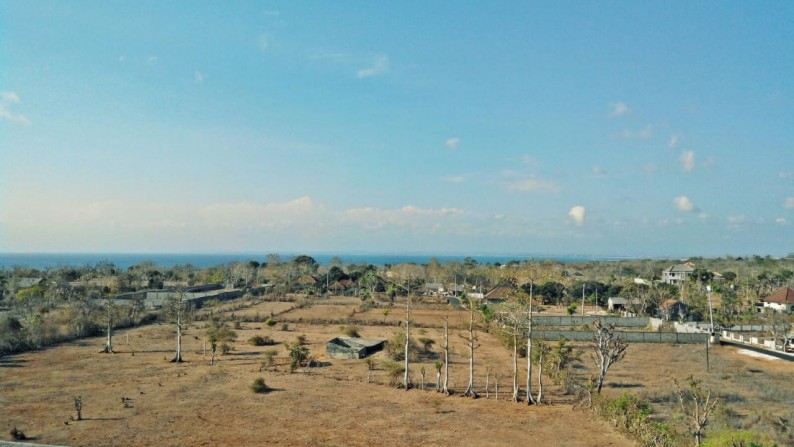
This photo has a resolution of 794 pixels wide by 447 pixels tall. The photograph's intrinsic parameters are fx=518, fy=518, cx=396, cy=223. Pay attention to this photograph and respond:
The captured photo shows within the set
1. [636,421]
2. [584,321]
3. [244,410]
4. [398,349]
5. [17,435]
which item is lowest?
[244,410]

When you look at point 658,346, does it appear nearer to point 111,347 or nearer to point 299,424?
point 299,424

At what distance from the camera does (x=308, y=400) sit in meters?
22.0

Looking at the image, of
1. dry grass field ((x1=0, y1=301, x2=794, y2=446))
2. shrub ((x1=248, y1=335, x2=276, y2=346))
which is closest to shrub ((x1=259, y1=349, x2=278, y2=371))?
dry grass field ((x1=0, y1=301, x2=794, y2=446))

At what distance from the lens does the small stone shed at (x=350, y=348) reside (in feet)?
105

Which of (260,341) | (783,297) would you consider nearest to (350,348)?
(260,341)

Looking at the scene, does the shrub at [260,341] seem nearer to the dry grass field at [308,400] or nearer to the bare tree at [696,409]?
the dry grass field at [308,400]

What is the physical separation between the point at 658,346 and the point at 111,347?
122ft

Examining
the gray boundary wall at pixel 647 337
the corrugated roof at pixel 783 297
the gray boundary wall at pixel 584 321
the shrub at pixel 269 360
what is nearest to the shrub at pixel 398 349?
the shrub at pixel 269 360

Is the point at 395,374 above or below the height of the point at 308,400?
above

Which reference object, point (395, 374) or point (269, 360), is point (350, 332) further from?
point (395, 374)

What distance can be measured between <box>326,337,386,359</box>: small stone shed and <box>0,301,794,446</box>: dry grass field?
36.8 inches

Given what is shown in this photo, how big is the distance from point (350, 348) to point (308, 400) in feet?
33.5

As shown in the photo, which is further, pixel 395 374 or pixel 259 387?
pixel 395 374

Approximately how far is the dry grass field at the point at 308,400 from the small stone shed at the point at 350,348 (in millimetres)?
934
